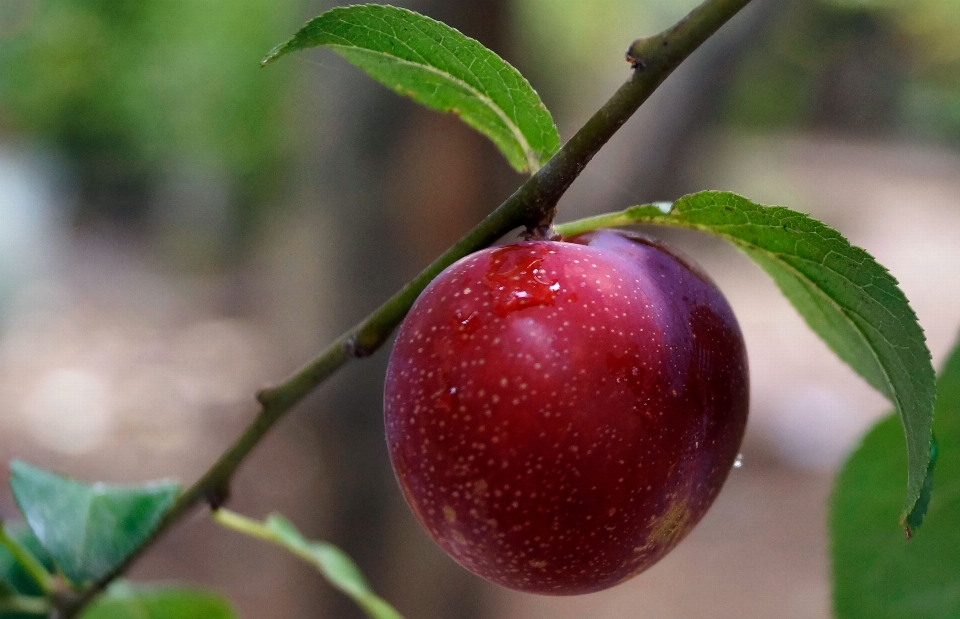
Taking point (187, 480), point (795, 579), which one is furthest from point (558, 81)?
point (187, 480)

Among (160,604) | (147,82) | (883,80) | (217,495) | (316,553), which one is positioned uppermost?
(217,495)

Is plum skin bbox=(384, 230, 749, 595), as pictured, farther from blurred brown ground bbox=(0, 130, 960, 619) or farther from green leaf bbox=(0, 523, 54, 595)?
blurred brown ground bbox=(0, 130, 960, 619)

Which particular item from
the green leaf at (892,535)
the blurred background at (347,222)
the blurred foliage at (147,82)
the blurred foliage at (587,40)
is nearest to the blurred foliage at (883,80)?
the blurred background at (347,222)

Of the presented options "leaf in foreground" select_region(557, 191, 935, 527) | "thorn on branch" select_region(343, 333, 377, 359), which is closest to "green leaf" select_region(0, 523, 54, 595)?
"thorn on branch" select_region(343, 333, 377, 359)

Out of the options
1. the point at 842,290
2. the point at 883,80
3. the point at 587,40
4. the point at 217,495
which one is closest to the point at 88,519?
the point at 217,495

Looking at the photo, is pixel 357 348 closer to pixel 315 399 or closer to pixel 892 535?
pixel 892 535

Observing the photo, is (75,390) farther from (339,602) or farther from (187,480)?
(339,602)
